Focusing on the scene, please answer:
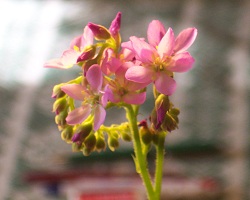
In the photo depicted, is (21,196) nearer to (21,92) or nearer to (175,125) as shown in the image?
(21,92)

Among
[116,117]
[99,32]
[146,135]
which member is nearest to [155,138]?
[146,135]

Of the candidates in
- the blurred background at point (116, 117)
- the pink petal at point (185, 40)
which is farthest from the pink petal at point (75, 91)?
the blurred background at point (116, 117)

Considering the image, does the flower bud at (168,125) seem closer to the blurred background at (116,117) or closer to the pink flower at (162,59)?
the pink flower at (162,59)

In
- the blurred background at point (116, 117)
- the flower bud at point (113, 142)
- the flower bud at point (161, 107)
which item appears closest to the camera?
the flower bud at point (161, 107)

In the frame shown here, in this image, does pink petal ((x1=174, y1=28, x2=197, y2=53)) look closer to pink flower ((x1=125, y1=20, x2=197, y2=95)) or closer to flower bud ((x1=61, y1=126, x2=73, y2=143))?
pink flower ((x1=125, y1=20, x2=197, y2=95))

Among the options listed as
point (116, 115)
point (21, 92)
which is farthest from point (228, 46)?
point (21, 92)

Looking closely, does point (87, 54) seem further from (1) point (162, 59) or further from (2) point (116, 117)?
(2) point (116, 117)

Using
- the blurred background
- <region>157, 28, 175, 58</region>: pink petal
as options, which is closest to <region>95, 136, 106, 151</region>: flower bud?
<region>157, 28, 175, 58</region>: pink petal

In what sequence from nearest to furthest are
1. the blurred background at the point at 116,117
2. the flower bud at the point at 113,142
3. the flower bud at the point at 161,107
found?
the flower bud at the point at 161,107
the flower bud at the point at 113,142
the blurred background at the point at 116,117
